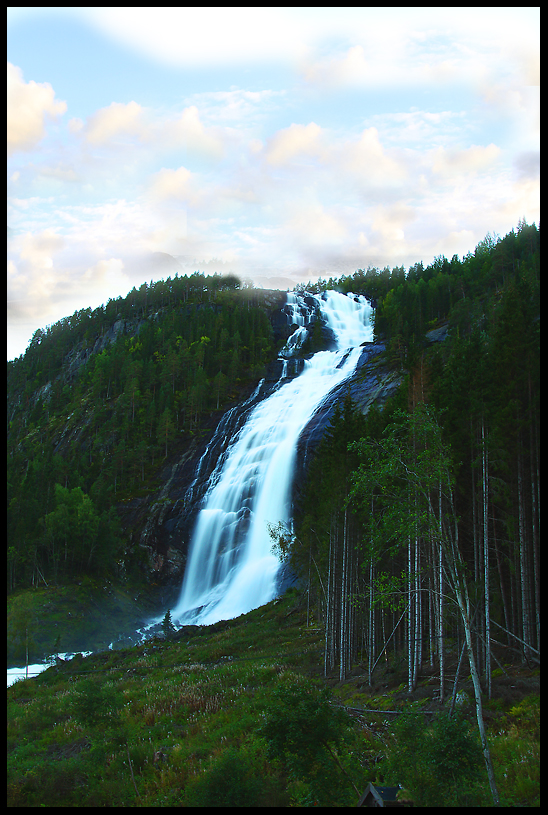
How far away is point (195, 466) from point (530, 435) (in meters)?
62.5

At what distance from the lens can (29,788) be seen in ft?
46.9

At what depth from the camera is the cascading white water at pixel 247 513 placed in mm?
56500

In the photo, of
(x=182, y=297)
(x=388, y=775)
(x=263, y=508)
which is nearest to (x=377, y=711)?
(x=388, y=775)

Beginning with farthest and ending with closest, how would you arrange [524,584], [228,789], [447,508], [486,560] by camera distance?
[447,508], [524,584], [486,560], [228,789]

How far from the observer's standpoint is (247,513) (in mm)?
64000

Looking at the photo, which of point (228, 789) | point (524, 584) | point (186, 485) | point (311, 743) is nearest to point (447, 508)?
point (524, 584)

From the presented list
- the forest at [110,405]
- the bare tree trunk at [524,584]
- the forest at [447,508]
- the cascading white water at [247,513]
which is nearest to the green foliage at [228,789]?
the forest at [447,508]

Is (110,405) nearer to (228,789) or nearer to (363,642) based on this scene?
(363,642)

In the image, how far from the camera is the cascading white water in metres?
56.5

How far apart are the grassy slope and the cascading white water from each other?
22.6 meters

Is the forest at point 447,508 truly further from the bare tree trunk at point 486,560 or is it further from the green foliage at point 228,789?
the green foliage at point 228,789

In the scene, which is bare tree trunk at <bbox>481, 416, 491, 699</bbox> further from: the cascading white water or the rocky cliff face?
the rocky cliff face

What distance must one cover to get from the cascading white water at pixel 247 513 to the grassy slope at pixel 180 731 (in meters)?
22.6

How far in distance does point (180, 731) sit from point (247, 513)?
4514cm
